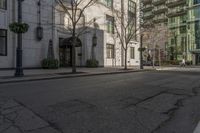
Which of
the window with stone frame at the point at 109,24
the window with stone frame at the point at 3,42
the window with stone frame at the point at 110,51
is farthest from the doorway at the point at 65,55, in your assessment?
the window with stone frame at the point at 109,24

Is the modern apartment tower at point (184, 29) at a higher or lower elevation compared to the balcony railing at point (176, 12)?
lower

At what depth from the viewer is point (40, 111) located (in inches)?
244

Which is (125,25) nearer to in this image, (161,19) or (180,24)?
(180,24)

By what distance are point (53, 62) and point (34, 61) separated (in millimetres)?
2031

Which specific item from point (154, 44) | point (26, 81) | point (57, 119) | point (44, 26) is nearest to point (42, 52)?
point (44, 26)

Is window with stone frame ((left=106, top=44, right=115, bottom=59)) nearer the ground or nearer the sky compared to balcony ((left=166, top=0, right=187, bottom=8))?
nearer the ground

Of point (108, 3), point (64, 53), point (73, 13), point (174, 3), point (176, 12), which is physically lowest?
point (64, 53)

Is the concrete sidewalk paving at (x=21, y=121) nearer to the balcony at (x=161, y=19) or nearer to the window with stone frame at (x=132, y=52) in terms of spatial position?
the window with stone frame at (x=132, y=52)

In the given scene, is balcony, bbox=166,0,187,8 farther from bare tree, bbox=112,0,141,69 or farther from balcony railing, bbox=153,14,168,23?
bare tree, bbox=112,0,141,69

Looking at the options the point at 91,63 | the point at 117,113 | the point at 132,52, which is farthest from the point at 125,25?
the point at 117,113

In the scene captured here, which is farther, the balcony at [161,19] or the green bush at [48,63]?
the balcony at [161,19]

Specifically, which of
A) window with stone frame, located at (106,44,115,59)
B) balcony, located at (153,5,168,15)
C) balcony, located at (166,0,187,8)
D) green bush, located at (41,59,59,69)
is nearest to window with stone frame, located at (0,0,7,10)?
green bush, located at (41,59,59,69)

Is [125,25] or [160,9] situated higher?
[160,9]

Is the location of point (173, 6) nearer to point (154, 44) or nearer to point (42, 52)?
point (154, 44)
